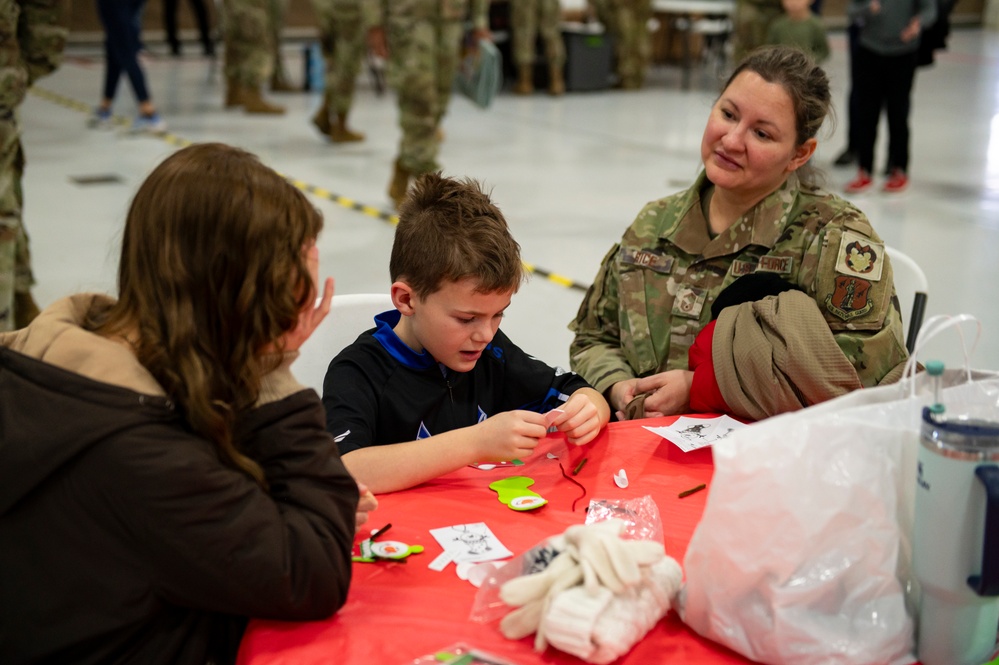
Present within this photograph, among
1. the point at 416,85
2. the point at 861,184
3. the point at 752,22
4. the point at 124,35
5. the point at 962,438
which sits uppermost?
the point at 752,22

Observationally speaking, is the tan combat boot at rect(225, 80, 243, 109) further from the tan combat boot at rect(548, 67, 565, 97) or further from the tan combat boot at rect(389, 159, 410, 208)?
the tan combat boot at rect(389, 159, 410, 208)

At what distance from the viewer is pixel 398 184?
5.40 meters

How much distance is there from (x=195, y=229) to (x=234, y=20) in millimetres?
7336

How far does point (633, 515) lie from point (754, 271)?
30.3 inches

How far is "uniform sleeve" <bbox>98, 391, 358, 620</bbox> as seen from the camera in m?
1.02

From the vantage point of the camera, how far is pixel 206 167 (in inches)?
43.3

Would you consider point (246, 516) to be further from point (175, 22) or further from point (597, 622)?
A: point (175, 22)

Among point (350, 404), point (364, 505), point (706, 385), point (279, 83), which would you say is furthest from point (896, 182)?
point (279, 83)

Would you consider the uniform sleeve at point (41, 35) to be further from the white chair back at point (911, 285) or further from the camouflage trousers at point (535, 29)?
the camouflage trousers at point (535, 29)

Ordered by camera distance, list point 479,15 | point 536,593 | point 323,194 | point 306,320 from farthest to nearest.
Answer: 1. point 479,15
2. point 323,194
3. point 306,320
4. point 536,593

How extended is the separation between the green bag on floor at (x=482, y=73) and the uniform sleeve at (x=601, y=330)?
385cm

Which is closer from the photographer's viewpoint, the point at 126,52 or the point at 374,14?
the point at 374,14

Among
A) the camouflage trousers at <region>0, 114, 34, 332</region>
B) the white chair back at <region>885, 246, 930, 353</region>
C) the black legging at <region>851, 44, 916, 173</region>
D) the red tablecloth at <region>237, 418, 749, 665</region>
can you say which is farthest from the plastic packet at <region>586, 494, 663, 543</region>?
the black legging at <region>851, 44, 916, 173</region>

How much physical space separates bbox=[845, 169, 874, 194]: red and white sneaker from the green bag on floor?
83.9 inches
